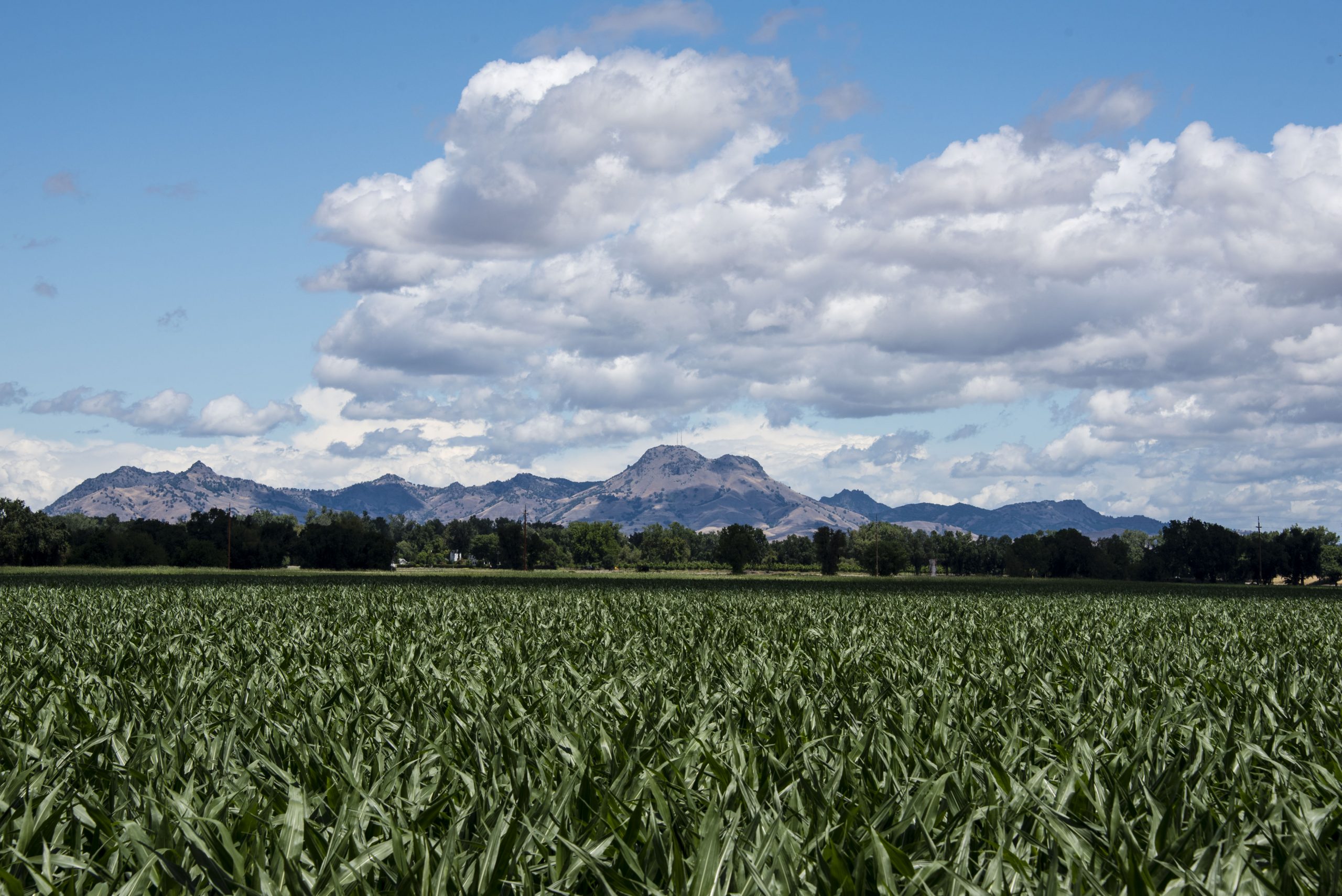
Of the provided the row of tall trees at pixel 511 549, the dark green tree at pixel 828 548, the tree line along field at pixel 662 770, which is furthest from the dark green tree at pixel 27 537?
the tree line along field at pixel 662 770

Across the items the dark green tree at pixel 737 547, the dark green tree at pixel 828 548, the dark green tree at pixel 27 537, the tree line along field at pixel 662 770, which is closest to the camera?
the tree line along field at pixel 662 770

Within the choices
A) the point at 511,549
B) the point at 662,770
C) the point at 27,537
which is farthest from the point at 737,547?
the point at 662,770

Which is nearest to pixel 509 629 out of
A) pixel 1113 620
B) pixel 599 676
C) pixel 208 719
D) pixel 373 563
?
pixel 599 676

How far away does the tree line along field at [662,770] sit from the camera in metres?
3.22

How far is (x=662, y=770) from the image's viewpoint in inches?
179

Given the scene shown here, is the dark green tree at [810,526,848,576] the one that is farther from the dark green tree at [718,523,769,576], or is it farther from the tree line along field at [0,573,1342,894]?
the tree line along field at [0,573,1342,894]

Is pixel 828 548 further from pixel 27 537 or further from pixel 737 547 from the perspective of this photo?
pixel 27 537

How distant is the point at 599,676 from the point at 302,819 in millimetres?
4564

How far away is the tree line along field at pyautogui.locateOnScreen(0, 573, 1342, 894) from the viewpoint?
10.6ft

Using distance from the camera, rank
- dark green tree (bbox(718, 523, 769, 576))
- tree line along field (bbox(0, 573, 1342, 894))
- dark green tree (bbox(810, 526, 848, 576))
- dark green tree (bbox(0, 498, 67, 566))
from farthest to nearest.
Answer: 1. dark green tree (bbox(718, 523, 769, 576))
2. dark green tree (bbox(810, 526, 848, 576))
3. dark green tree (bbox(0, 498, 67, 566))
4. tree line along field (bbox(0, 573, 1342, 894))

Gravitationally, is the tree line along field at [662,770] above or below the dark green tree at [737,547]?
above


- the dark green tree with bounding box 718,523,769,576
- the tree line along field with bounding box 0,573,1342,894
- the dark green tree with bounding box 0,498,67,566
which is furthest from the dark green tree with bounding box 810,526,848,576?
the tree line along field with bounding box 0,573,1342,894

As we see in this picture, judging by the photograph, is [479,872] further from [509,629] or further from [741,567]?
[741,567]

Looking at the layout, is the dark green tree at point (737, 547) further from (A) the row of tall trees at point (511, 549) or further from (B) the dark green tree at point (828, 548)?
(B) the dark green tree at point (828, 548)
